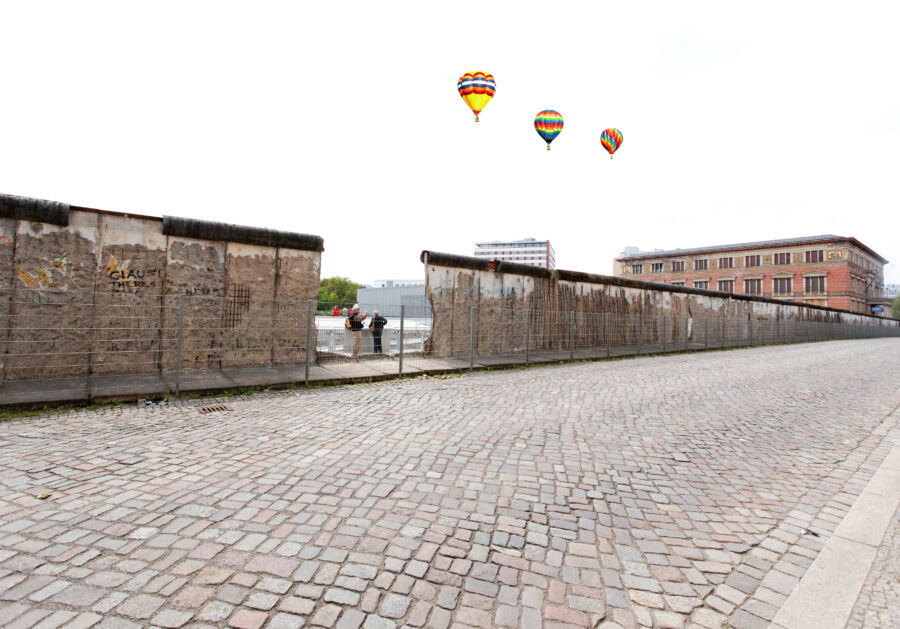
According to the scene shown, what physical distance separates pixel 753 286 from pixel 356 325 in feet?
251

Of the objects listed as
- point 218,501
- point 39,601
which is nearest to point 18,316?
point 218,501

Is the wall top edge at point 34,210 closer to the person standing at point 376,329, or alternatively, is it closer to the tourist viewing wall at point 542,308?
the person standing at point 376,329

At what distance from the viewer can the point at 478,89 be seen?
597 inches

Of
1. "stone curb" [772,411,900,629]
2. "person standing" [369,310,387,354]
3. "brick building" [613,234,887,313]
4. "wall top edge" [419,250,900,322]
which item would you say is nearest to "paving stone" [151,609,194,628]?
"stone curb" [772,411,900,629]

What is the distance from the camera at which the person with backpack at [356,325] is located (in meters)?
10.3

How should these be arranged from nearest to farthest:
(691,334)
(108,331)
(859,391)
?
(108,331) → (859,391) → (691,334)

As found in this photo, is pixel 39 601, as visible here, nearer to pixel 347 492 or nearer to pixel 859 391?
pixel 347 492

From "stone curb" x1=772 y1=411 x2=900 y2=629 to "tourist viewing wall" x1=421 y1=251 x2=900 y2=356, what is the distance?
7.70 metres

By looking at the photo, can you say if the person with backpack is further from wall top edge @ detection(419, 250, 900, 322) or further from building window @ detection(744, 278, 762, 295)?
building window @ detection(744, 278, 762, 295)

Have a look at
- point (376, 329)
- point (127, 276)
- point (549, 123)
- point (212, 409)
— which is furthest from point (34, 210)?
point (549, 123)

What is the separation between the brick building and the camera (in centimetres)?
6159

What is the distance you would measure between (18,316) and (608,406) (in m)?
8.79

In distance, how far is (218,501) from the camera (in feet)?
9.78

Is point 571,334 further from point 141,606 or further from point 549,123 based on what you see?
point 141,606
